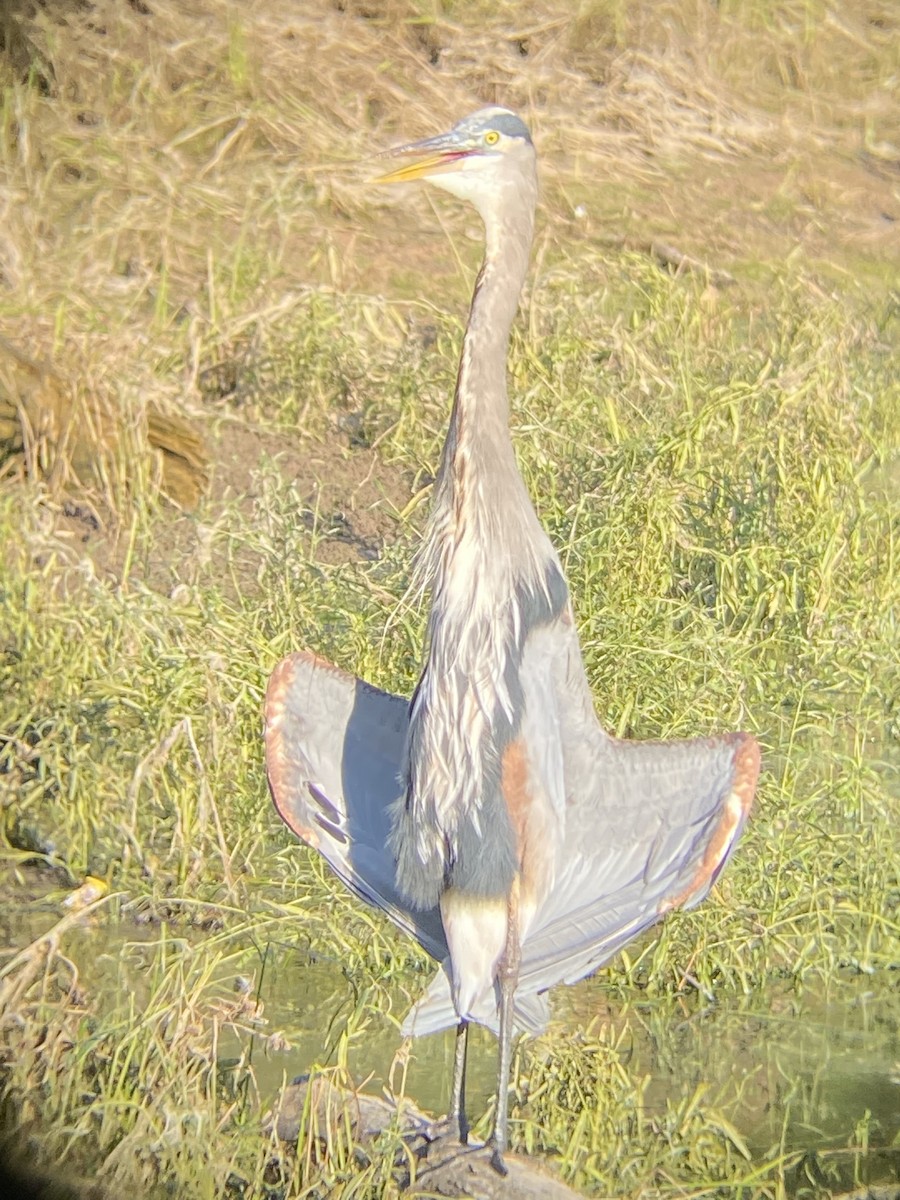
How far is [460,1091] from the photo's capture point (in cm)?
343

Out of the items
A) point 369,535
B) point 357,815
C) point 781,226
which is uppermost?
point 357,815

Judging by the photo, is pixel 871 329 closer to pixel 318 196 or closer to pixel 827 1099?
pixel 318 196

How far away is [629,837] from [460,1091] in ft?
1.94

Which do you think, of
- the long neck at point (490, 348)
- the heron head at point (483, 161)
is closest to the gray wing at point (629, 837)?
the long neck at point (490, 348)

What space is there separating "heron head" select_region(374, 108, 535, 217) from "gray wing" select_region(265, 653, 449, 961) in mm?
950

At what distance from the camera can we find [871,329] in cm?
698

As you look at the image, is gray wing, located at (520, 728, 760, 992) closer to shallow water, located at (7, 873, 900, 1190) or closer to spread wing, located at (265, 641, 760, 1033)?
spread wing, located at (265, 641, 760, 1033)

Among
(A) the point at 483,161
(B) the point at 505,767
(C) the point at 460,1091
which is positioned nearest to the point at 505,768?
(B) the point at 505,767

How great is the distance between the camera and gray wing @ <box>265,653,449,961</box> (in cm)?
369

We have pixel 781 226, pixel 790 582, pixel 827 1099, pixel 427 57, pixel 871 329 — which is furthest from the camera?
pixel 427 57

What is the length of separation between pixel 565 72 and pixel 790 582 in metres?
4.82

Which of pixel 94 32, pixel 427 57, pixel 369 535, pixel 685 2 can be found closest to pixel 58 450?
pixel 369 535

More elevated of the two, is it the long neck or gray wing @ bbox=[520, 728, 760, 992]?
the long neck

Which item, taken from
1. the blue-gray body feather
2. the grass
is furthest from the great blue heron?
the grass
